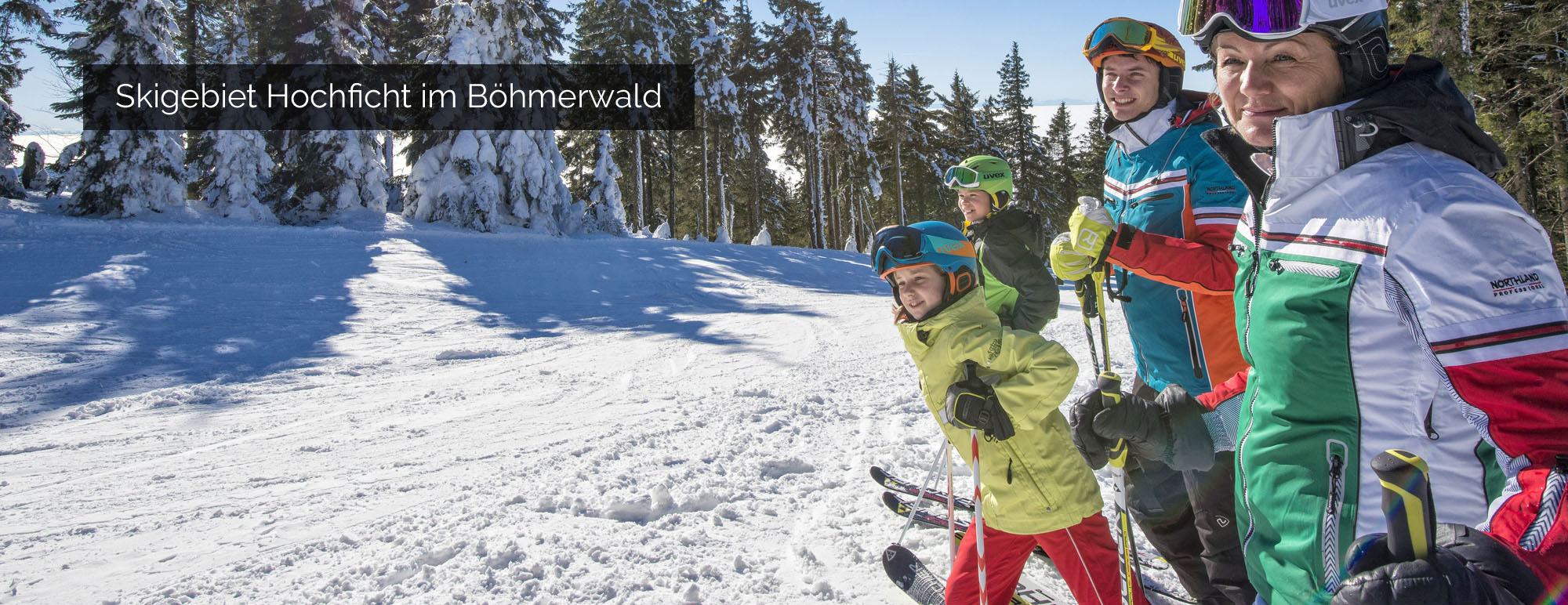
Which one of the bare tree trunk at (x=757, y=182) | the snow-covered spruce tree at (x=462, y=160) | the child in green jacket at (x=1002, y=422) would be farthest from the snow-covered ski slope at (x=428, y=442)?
the bare tree trunk at (x=757, y=182)

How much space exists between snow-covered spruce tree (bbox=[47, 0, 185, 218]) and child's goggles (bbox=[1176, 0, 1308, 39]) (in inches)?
947

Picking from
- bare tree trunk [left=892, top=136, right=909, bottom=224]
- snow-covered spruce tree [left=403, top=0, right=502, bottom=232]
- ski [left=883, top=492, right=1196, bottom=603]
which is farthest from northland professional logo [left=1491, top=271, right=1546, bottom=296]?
bare tree trunk [left=892, top=136, right=909, bottom=224]

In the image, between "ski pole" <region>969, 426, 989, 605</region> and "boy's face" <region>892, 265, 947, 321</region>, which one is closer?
"ski pole" <region>969, 426, 989, 605</region>

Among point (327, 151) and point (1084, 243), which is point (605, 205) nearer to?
point (327, 151)

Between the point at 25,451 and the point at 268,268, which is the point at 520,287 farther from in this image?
the point at 25,451

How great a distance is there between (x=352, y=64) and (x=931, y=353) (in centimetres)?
2565

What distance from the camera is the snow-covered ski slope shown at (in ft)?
12.0

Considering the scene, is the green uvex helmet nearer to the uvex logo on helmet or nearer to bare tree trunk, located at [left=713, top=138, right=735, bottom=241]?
the uvex logo on helmet

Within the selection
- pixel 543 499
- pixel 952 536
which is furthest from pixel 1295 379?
pixel 543 499

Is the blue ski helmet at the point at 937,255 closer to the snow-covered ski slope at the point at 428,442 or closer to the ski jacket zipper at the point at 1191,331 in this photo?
the ski jacket zipper at the point at 1191,331

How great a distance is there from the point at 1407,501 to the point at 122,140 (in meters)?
24.8

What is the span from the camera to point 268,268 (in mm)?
13586

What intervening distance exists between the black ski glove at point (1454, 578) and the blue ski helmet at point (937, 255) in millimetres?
1898

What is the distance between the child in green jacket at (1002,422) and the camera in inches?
102
